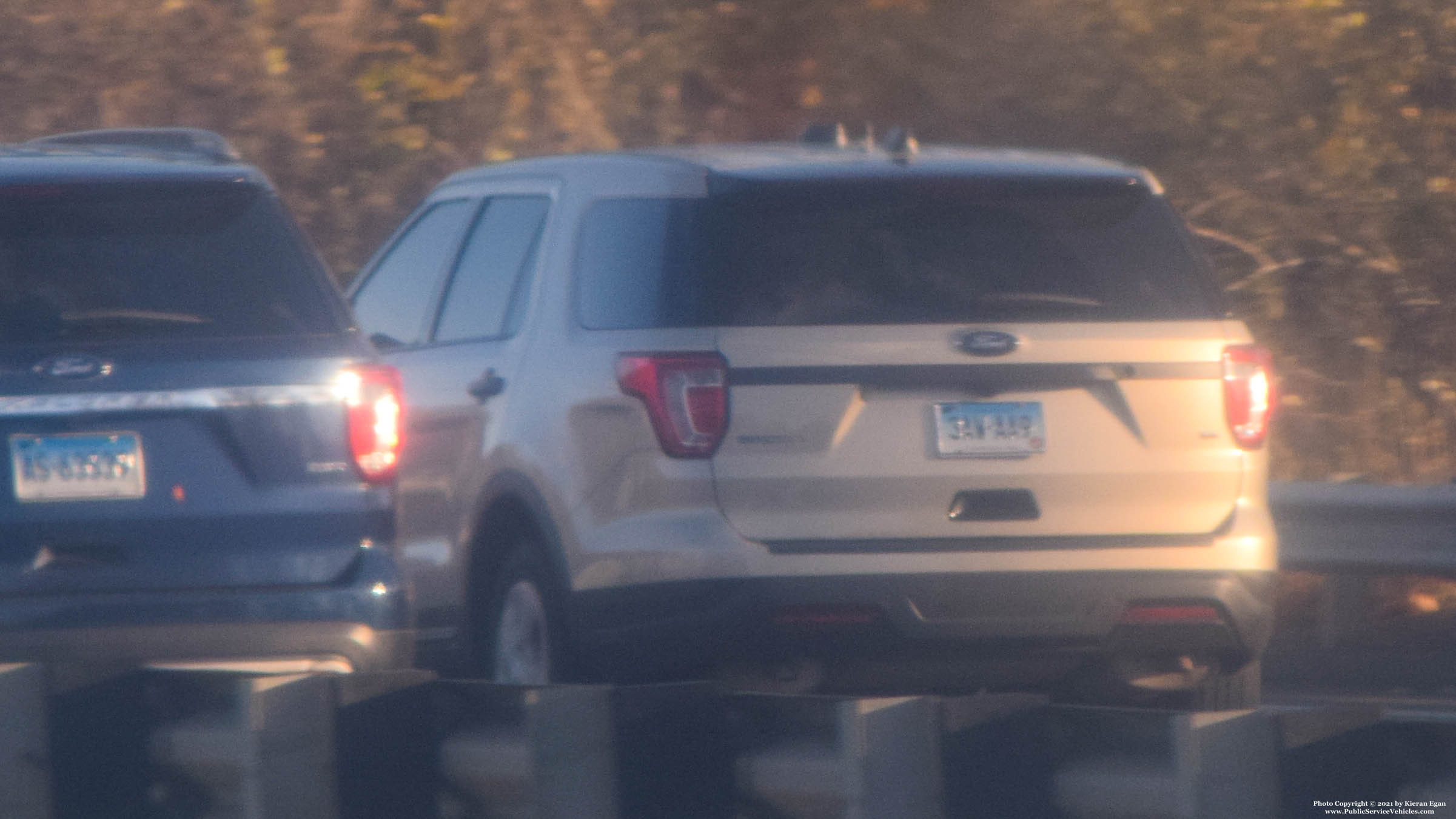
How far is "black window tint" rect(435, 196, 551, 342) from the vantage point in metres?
7.20

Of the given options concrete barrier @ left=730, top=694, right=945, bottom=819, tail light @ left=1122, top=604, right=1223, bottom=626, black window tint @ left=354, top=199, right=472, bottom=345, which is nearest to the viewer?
concrete barrier @ left=730, top=694, right=945, bottom=819

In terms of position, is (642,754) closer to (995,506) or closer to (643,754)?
(643,754)

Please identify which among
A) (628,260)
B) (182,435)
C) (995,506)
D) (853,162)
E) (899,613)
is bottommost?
(899,613)

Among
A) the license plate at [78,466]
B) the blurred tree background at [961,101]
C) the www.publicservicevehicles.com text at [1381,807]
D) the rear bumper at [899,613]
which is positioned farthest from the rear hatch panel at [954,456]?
the blurred tree background at [961,101]

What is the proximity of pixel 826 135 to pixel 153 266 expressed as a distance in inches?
89.9

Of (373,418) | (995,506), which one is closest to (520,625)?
(373,418)

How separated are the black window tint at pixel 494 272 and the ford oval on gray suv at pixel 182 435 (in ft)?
3.52

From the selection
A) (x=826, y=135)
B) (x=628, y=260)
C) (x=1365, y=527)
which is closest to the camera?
(x=628, y=260)

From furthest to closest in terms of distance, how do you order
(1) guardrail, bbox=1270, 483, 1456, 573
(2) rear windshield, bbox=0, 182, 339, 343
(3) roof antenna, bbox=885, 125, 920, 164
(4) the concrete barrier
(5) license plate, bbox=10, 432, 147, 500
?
(1) guardrail, bbox=1270, 483, 1456, 573 < (3) roof antenna, bbox=885, 125, 920, 164 < (2) rear windshield, bbox=0, 182, 339, 343 < (5) license plate, bbox=10, 432, 147, 500 < (4) the concrete barrier

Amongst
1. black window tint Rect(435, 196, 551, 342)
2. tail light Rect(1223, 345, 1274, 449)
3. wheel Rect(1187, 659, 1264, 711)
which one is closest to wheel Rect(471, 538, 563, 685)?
black window tint Rect(435, 196, 551, 342)

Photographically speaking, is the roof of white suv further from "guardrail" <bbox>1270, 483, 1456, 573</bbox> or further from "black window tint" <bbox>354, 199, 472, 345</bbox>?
"guardrail" <bbox>1270, 483, 1456, 573</bbox>

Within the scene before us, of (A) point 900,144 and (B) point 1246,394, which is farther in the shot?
(A) point 900,144

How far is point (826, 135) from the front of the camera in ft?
24.2

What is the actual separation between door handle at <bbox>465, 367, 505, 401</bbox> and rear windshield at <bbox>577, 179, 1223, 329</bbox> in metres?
0.51
